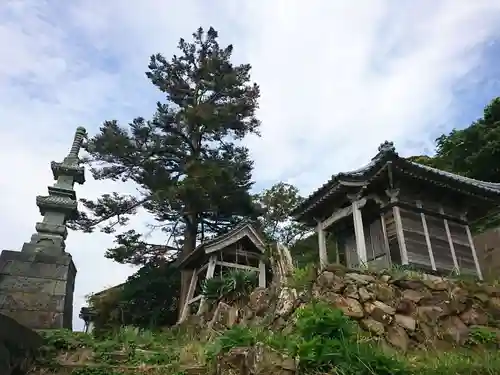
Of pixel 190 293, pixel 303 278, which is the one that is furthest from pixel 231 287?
pixel 303 278

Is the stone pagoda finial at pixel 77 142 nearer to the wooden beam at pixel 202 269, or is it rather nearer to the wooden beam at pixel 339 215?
the wooden beam at pixel 202 269

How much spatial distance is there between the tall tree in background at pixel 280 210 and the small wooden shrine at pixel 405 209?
905 centimetres

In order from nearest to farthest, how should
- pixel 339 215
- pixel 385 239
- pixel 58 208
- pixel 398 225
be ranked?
pixel 58 208
pixel 398 225
pixel 385 239
pixel 339 215

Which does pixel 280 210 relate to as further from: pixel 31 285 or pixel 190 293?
pixel 31 285

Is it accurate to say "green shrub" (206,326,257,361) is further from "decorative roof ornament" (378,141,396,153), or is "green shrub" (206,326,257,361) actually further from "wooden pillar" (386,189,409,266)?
"decorative roof ornament" (378,141,396,153)

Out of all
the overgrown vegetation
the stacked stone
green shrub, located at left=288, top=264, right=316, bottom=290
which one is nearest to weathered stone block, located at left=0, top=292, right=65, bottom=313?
the overgrown vegetation

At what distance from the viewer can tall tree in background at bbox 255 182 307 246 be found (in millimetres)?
22500

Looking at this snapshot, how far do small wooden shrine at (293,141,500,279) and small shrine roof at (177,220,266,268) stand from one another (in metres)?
2.68

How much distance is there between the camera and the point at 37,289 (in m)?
8.78

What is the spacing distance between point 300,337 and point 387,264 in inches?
275

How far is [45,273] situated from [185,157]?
10.8m

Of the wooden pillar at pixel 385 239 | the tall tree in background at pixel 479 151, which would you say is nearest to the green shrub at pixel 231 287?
the wooden pillar at pixel 385 239

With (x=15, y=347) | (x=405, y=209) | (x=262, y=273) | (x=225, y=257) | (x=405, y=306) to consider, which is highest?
(x=405, y=209)

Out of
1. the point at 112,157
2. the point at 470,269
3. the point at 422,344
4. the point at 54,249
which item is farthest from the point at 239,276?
the point at 112,157
